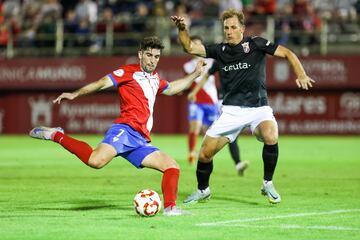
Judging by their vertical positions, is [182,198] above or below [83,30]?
below

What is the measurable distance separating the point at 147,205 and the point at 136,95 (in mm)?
1485

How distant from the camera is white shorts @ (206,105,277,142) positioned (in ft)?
36.7

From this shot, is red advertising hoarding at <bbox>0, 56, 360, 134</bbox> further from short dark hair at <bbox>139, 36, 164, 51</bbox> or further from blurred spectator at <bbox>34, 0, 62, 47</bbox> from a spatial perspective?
short dark hair at <bbox>139, 36, 164, 51</bbox>

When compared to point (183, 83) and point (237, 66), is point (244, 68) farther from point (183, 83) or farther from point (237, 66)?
point (183, 83)

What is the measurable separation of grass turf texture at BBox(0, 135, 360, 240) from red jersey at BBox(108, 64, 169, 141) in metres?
1.08

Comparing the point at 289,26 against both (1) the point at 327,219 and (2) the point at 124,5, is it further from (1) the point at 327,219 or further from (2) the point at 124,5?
(1) the point at 327,219

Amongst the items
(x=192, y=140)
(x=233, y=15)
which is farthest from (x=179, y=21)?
(x=192, y=140)

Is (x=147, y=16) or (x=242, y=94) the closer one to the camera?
(x=242, y=94)

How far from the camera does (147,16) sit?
29.2 m

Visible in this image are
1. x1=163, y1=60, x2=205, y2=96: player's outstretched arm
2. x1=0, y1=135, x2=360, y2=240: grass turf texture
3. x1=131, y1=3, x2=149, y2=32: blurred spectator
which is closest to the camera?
x1=0, y1=135, x2=360, y2=240: grass turf texture

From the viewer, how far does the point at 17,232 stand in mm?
8469

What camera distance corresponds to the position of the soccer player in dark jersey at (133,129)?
1004 centimetres

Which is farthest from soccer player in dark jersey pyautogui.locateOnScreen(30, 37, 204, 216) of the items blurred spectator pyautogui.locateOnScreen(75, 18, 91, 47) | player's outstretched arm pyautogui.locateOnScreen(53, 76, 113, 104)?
blurred spectator pyautogui.locateOnScreen(75, 18, 91, 47)

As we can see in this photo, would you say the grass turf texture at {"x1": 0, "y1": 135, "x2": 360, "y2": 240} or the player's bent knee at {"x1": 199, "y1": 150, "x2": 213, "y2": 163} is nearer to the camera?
the grass turf texture at {"x1": 0, "y1": 135, "x2": 360, "y2": 240}
